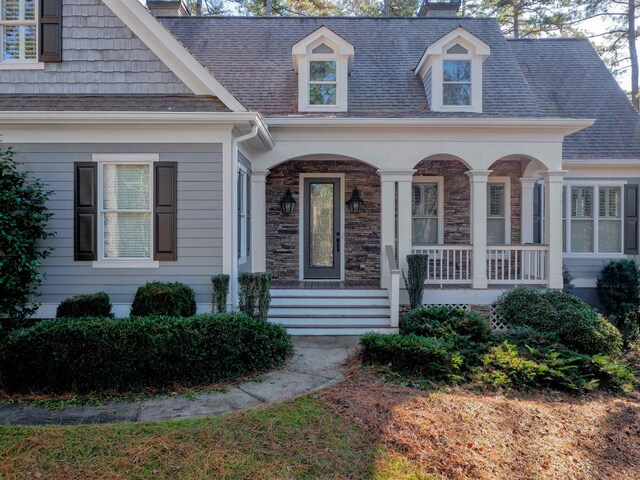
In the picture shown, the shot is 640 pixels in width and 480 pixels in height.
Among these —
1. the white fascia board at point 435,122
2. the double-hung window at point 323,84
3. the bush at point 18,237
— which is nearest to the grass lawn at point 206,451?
the bush at point 18,237

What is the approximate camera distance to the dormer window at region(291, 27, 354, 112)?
923 cm

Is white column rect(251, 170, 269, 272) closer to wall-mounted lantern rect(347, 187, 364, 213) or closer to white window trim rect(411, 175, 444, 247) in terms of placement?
wall-mounted lantern rect(347, 187, 364, 213)

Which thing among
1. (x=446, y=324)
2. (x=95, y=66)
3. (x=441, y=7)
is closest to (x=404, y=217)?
(x=446, y=324)

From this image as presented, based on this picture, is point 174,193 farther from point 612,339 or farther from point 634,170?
point 634,170

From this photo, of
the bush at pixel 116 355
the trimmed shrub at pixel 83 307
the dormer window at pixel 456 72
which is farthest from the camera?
the dormer window at pixel 456 72

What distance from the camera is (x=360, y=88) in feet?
33.0

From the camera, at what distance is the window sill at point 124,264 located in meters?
7.02

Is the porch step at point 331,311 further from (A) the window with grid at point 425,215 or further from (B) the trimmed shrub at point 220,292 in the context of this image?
(A) the window with grid at point 425,215

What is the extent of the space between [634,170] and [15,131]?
12.0 meters

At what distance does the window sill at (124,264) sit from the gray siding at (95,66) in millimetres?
2672

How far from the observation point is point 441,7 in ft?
43.5

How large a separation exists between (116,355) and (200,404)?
1188 mm

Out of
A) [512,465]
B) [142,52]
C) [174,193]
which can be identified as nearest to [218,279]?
[174,193]

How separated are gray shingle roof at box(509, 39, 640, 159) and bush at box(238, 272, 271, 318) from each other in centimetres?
755
